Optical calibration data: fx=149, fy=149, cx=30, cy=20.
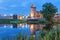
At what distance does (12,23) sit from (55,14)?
108 cm

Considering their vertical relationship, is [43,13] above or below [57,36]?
above

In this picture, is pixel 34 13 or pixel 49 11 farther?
pixel 49 11

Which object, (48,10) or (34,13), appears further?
(48,10)

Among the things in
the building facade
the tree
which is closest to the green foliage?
the tree

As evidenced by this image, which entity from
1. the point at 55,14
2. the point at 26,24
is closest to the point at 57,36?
the point at 26,24

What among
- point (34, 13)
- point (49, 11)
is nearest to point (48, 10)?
point (49, 11)

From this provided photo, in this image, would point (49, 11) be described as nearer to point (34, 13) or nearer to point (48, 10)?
point (48, 10)

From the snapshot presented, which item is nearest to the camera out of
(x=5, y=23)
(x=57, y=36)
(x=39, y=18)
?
(x=57, y=36)

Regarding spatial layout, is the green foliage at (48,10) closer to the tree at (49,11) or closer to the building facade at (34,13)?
the tree at (49,11)

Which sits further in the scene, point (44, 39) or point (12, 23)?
point (12, 23)

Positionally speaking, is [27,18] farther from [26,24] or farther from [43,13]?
[43,13]

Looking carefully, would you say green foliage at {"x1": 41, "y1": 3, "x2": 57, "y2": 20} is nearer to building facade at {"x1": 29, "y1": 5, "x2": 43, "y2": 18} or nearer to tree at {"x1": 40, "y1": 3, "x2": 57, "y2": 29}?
tree at {"x1": 40, "y1": 3, "x2": 57, "y2": 29}

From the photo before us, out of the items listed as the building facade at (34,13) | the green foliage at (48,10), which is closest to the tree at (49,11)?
the green foliage at (48,10)

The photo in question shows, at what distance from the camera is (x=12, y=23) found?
345 centimetres
